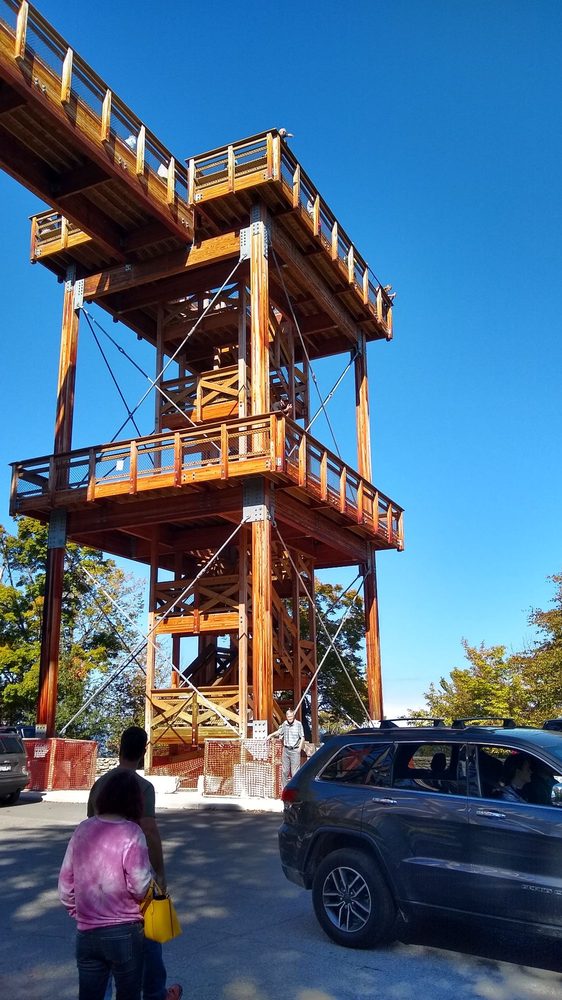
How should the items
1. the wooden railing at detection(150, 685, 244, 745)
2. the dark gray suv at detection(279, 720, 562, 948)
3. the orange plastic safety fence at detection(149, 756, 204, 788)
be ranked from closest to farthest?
the dark gray suv at detection(279, 720, 562, 948) < the orange plastic safety fence at detection(149, 756, 204, 788) < the wooden railing at detection(150, 685, 244, 745)

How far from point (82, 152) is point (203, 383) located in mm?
7182

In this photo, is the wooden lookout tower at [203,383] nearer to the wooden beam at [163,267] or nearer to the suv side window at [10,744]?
the wooden beam at [163,267]

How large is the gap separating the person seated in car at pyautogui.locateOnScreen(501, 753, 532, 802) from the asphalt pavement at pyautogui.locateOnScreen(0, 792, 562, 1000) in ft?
2.97

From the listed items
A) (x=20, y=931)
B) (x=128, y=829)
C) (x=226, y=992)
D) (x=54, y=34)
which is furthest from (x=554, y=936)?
(x=54, y=34)

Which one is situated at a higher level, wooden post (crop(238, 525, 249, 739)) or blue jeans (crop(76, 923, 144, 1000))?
wooden post (crop(238, 525, 249, 739))

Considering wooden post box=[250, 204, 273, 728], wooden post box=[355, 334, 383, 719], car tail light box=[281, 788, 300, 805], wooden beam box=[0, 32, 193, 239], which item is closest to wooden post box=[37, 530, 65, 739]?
wooden post box=[250, 204, 273, 728]

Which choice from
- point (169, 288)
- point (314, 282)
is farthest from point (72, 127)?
point (314, 282)

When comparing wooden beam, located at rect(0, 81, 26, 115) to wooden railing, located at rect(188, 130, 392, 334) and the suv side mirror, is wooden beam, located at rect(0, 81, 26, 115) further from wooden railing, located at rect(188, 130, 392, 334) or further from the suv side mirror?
the suv side mirror

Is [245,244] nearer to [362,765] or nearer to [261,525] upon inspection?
[261,525]

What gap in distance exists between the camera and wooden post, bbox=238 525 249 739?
63.7 ft

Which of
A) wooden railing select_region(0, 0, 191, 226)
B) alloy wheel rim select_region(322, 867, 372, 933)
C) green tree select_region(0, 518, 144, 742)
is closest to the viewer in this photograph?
alloy wheel rim select_region(322, 867, 372, 933)

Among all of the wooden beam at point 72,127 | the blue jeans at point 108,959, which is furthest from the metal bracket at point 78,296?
the blue jeans at point 108,959

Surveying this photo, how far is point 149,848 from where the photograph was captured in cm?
439

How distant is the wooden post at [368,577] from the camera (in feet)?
76.5
